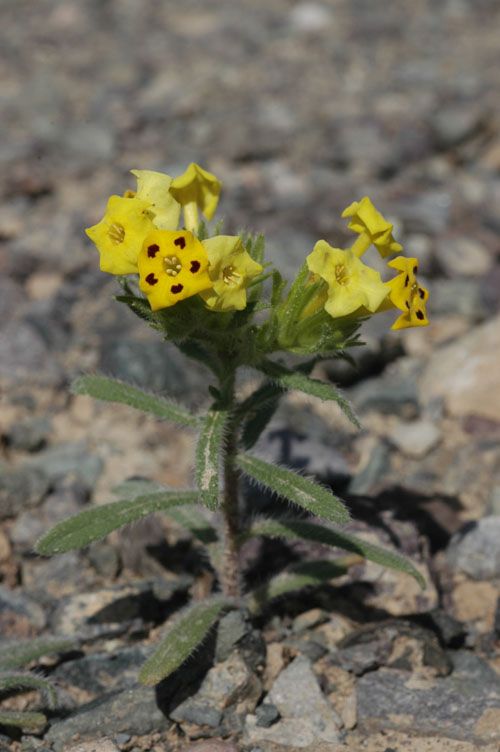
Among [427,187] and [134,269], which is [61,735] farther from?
Result: [427,187]

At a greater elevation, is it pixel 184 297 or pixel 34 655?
pixel 184 297

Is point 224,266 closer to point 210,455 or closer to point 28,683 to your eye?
point 210,455

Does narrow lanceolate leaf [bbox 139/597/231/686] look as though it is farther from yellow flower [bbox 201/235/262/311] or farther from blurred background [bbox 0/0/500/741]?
yellow flower [bbox 201/235/262/311]

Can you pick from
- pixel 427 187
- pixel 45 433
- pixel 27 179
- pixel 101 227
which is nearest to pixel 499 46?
pixel 427 187

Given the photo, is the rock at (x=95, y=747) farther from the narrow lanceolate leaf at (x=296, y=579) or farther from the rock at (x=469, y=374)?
the rock at (x=469, y=374)

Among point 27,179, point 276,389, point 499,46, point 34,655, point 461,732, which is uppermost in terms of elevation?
point 499,46

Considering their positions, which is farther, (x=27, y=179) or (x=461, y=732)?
(x=27, y=179)

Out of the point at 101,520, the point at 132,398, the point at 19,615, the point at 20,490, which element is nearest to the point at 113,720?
the point at 101,520

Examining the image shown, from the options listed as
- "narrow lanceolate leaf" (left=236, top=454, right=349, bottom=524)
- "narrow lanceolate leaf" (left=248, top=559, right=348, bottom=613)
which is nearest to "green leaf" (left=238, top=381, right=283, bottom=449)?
"narrow lanceolate leaf" (left=236, top=454, right=349, bottom=524)
